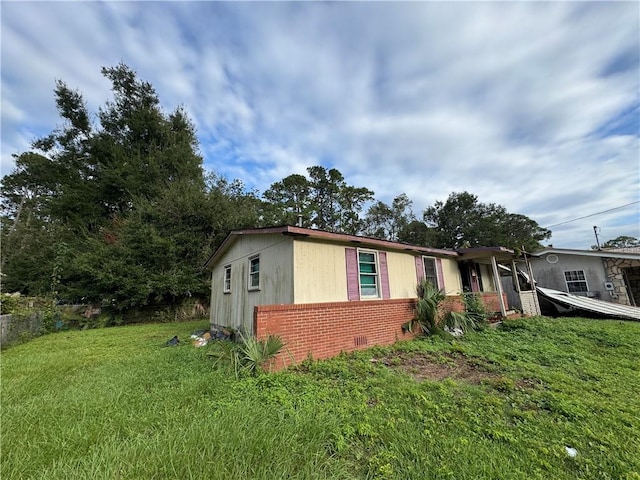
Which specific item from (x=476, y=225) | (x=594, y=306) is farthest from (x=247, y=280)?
(x=476, y=225)

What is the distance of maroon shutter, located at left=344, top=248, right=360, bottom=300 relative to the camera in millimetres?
7278

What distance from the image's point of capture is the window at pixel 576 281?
542 inches

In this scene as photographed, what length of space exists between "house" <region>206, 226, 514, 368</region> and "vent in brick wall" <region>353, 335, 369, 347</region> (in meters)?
0.02

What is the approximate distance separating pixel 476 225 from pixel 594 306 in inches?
834

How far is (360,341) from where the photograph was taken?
6.66 m

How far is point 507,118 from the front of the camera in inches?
384

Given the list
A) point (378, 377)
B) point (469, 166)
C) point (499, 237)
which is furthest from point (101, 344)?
point (499, 237)

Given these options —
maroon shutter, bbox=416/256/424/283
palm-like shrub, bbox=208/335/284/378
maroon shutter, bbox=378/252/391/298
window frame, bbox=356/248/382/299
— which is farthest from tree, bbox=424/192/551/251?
palm-like shrub, bbox=208/335/284/378

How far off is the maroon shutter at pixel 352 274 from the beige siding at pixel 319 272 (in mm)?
138

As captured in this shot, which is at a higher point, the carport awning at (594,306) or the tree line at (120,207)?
the tree line at (120,207)

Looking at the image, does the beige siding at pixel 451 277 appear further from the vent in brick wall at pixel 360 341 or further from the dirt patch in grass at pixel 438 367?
the vent in brick wall at pixel 360 341

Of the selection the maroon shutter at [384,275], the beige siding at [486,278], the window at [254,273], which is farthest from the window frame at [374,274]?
the beige siding at [486,278]

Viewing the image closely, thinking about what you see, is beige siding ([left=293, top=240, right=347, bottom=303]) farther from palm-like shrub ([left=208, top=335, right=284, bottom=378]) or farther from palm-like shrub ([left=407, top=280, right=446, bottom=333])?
palm-like shrub ([left=407, top=280, right=446, bottom=333])

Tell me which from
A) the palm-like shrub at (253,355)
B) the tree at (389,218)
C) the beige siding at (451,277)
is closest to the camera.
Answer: the palm-like shrub at (253,355)
